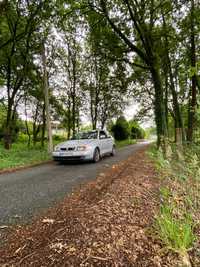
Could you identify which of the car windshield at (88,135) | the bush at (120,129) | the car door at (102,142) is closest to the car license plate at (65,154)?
the car windshield at (88,135)

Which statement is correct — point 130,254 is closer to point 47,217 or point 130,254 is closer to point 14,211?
→ point 47,217

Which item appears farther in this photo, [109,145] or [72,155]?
[109,145]

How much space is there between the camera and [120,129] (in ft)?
117

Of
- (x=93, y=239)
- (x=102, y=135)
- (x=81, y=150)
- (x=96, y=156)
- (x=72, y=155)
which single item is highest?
(x=102, y=135)

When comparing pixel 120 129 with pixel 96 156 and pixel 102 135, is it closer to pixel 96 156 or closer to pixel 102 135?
pixel 102 135

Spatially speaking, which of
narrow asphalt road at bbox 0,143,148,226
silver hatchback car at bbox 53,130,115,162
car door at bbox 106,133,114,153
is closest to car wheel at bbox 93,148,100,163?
silver hatchback car at bbox 53,130,115,162

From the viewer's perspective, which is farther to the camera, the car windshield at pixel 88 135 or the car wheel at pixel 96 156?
the car windshield at pixel 88 135

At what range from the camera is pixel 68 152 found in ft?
31.6

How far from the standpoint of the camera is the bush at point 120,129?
35406mm

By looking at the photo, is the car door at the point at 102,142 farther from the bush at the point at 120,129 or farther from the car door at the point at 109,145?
the bush at the point at 120,129

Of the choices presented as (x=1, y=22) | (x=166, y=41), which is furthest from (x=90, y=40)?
(x=1, y=22)

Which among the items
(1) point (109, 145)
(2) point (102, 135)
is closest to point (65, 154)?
(2) point (102, 135)

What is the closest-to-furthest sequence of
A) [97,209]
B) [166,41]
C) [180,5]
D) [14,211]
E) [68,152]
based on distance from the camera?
1. [97,209]
2. [14,211]
3. [68,152]
4. [180,5]
5. [166,41]

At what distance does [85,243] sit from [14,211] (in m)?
2.24
